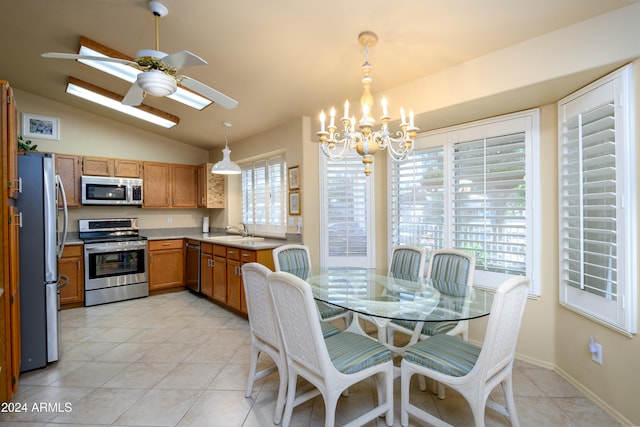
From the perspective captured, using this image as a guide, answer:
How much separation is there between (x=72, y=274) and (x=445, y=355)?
185 inches

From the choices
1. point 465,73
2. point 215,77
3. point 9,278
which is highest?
point 215,77

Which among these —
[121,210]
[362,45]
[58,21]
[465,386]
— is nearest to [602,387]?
[465,386]

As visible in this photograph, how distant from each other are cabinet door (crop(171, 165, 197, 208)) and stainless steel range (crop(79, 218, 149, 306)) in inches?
34.0

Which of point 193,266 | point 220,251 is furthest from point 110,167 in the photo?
point 220,251

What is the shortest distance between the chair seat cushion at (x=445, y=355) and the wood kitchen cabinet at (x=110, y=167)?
4.85 m

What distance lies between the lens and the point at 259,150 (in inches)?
177

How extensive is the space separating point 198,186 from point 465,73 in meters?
4.48

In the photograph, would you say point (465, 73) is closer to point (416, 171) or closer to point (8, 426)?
point (416, 171)

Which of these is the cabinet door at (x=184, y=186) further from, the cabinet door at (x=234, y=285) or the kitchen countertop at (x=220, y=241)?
the cabinet door at (x=234, y=285)

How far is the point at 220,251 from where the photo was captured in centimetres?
407

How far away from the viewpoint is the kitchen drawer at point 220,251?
157 inches

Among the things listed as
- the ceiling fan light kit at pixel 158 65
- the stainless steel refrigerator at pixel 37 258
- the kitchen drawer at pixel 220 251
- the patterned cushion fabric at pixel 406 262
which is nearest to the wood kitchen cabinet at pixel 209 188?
the kitchen drawer at pixel 220 251

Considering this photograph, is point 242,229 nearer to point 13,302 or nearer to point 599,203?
point 13,302

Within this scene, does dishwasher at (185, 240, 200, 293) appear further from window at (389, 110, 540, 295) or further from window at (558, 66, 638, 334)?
window at (558, 66, 638, 334)
